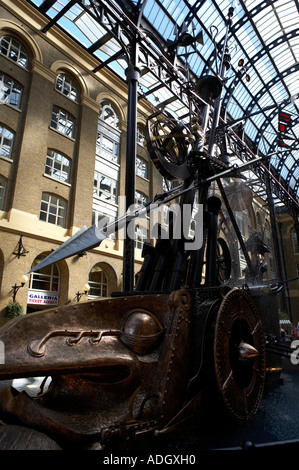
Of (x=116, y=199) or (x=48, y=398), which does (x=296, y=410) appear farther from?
(x=116, y=199)

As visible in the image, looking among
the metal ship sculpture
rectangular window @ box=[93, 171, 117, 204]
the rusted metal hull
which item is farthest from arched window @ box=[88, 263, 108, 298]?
the rusted metal hull

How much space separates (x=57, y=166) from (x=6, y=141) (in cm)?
269

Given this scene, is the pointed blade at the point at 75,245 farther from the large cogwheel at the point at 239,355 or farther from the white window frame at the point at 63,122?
the white window frame at the point at 63,122

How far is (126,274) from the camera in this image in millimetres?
5801

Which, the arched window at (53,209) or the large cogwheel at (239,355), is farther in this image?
the arched window at (53,209)

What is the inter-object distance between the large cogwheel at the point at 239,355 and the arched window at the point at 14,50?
1674 cm

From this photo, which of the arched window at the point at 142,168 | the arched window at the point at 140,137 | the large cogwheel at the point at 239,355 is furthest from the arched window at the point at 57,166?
the large cogwheel at the point at 239,355

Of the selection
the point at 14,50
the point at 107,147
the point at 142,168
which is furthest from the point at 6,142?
the point at 142,168

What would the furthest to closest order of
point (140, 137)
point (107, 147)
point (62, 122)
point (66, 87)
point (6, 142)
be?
point (140, 137), point (107, 147), point (66, 87), point (62, 122), point (6, 142)

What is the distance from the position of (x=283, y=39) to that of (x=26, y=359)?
23.1 meters

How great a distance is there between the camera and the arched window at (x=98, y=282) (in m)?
16.9

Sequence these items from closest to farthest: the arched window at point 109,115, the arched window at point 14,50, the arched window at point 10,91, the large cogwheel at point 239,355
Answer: the large cogwheel at point 239,355
the arched window at point 10,91
the arched window at point 14,50
the arched window at point 109,115

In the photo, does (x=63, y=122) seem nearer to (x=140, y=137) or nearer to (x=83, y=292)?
(x=140, y=137)

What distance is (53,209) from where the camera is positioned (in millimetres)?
15031
